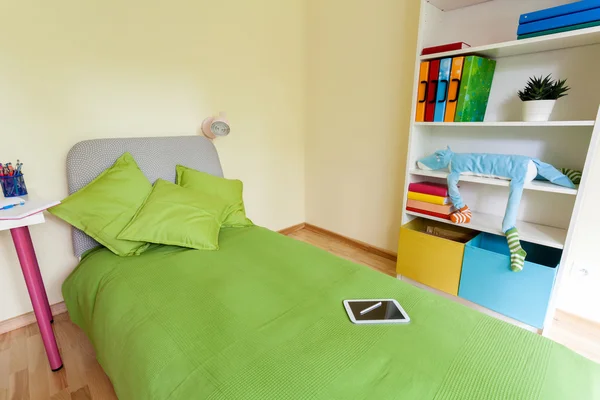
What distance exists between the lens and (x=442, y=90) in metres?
1.68

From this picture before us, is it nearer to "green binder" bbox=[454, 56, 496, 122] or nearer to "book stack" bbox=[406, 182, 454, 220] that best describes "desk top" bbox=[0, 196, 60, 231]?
"book stack" bbox=[406, 182, 454, 220]

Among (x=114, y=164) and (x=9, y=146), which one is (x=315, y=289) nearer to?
(x=114, y=164)

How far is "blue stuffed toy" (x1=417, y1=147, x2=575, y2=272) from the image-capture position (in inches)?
57.5

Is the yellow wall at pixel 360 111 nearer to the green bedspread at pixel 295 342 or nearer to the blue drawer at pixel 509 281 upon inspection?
the blue drawer at pixel 509 281

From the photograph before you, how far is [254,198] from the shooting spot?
2.69 m

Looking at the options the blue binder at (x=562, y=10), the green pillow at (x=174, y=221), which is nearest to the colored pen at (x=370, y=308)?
the green pillow at (x=174, y=221)

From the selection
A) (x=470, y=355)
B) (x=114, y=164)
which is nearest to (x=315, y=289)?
(x=470, y=355)

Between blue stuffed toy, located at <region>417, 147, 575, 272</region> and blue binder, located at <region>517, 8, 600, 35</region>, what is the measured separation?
600 mm

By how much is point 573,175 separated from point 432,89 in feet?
2.77

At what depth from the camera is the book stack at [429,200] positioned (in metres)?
1.79

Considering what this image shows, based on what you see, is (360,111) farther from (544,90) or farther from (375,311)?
(375,311)

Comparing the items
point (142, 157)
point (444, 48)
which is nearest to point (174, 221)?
point (142, 157)

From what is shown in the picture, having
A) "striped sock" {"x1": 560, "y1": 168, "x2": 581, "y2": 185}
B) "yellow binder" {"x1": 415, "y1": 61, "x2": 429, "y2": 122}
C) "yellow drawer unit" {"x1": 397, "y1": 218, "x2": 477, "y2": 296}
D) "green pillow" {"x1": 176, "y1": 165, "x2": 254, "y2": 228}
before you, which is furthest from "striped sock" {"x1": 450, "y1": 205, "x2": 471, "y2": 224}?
"green pillow" {"x1": 176, "y1": 165, "x2": 254, "y2": 228}

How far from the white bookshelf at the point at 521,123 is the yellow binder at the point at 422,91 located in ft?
0.09
